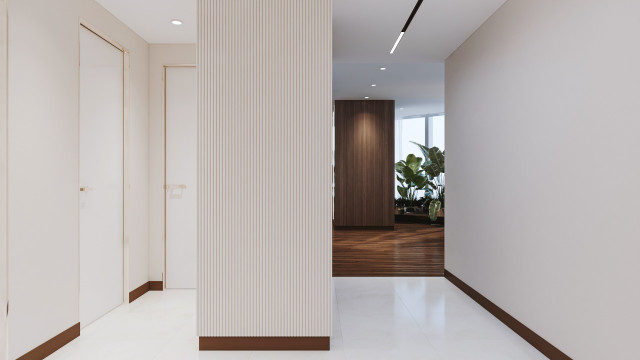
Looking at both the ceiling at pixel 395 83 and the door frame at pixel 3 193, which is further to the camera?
the ceiling at pixel 395 83

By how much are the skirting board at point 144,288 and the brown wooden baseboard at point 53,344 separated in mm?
878

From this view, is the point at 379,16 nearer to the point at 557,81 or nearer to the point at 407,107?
the point at 557,81

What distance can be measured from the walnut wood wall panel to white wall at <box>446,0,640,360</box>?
461cm

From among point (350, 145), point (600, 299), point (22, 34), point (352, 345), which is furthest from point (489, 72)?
point (350, 145)

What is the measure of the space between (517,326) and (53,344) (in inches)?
127

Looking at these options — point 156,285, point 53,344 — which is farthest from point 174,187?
point 53,344

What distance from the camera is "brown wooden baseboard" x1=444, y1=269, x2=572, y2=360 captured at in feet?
Answer: 8.22

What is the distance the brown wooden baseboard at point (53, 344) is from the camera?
2405 mm

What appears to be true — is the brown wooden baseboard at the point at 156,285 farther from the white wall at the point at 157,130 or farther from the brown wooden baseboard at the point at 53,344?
the brown wooden baseboard at the point at 53,344

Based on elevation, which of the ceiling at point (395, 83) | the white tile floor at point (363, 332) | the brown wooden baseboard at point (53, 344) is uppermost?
the ceiling at point (395, 83)

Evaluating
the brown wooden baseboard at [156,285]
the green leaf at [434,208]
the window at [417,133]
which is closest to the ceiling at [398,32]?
the brown wooden baseboard at [156,285]

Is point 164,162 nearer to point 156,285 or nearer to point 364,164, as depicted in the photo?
point 156,285

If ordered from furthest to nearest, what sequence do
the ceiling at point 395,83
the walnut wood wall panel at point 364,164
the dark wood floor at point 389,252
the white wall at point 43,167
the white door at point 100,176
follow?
the walnut wood wall panel at point 364,164, the ceiling at point 395,83, the dark wood floor at point 389,252, the white door at point 100,176, the white wall at point 43,167

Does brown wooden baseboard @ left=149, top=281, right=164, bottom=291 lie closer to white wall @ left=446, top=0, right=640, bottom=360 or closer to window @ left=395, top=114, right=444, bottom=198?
white wall @ left=446, top=0, right=640, bottom=360
